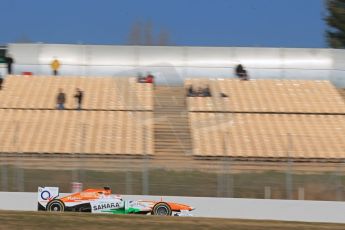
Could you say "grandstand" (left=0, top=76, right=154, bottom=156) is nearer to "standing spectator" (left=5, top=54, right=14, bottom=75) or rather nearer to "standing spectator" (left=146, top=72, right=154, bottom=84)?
"standing spectator" (left=146, top=72, right=154, bottom=84)

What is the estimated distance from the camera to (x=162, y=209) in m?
18.0

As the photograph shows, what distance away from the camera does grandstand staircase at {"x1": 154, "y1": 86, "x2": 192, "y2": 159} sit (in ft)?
80.0

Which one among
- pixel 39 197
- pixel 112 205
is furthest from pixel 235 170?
pixel 39 197

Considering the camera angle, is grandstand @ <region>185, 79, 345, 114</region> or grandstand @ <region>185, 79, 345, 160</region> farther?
grandstand @ <region>185, 79, 345, 114</region>

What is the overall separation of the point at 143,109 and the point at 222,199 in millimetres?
10918

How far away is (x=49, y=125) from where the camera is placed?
2455cm

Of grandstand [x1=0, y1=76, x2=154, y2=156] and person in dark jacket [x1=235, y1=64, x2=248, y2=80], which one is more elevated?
person in dark jacket [x1=235, y1=64, x2=248, y2=80]

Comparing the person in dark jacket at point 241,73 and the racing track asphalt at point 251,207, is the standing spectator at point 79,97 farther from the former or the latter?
the racing track asphalt at point 251,207

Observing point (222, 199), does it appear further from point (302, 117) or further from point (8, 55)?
point (8, 55)

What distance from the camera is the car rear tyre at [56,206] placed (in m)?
17.7

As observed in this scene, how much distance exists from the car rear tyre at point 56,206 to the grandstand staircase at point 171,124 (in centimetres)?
554

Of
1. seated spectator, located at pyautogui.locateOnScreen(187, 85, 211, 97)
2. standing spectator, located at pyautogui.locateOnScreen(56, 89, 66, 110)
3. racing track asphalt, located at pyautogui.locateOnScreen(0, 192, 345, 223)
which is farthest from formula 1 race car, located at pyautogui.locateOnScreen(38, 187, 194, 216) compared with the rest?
seated spectator, located at pyautogui.locateOnScreen(187, 85, 211, 97)

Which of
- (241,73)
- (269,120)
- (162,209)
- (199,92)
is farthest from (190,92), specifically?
(162,209)

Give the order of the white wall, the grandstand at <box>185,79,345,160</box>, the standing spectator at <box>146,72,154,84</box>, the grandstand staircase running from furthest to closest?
1. the white wall
2. the standing spectator at <box>146,72,154,84</box>
3. the grandstand staircase
4. the grandstand at <box>185,79,345,160</box>
